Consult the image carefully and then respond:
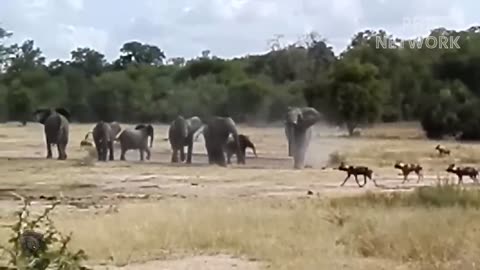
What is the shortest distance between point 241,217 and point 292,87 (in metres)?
49.5

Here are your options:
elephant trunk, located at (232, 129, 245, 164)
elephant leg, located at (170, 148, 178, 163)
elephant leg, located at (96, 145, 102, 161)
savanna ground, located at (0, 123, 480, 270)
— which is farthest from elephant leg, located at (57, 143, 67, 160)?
elephant trunk, located at (232, 129, 245, 164)

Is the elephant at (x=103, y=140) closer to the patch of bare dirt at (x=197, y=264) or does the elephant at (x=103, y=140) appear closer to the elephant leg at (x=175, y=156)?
the elephant leg at (x=175, y=156)

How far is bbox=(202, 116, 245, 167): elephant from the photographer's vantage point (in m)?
33.9

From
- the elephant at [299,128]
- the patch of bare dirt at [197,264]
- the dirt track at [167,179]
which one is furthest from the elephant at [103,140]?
the patch of bare dirt at [197,264]

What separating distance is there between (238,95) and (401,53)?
40.4ft

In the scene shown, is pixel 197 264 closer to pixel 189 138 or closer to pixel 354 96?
pixel 189 138

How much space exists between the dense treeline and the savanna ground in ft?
81.5

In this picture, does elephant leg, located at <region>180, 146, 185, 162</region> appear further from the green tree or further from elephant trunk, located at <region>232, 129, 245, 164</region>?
the green tree

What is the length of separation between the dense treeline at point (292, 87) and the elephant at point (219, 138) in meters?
18.2

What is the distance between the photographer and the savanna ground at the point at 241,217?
11.6 metres

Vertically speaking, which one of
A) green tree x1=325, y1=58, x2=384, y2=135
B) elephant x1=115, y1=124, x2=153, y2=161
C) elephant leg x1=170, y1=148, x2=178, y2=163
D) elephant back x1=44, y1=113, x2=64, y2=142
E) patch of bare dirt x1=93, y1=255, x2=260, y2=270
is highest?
green tree x1=325, y1=58, x2=384, y2=135

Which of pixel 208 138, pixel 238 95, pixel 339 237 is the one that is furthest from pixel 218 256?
pixel 238 95

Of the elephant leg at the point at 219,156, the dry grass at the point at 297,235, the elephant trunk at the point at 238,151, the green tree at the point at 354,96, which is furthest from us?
the green tree at the point at 354,96

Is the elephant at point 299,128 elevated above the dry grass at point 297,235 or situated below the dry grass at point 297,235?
above
